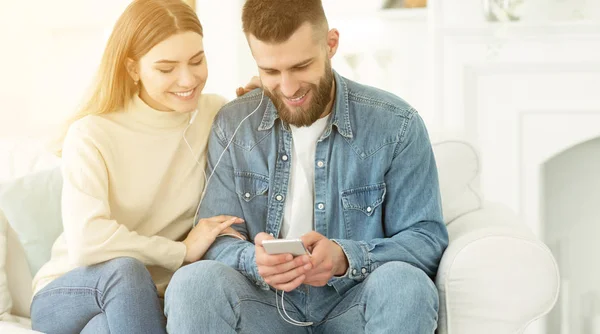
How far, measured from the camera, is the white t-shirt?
1826 millimetres

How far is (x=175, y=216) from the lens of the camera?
189 cm

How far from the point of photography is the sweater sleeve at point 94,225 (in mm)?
1728

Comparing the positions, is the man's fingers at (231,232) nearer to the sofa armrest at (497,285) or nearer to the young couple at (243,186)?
the young couple at (243,186)

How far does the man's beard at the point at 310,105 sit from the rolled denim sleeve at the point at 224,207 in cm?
16

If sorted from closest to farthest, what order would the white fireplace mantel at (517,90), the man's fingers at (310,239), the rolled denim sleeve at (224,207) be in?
the man's fingers at (310,239)
the rolled denim sleeve at (224,207)
the white fireplace mantel at (517,90)

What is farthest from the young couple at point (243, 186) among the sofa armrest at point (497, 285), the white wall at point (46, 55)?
the white wall at point (46, 55)

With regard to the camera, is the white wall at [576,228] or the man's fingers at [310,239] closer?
the man's fingers at [310,239]

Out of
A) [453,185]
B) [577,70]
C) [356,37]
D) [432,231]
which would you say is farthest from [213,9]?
[432,231]

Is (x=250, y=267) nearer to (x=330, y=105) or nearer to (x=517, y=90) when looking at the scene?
(x=330, y=105)

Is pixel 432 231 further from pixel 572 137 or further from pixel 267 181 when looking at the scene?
pixel 572 137

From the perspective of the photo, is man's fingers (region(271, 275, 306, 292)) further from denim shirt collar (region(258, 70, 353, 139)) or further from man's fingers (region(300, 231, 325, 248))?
denim shirt collar (region(258, 70, 353, 139))

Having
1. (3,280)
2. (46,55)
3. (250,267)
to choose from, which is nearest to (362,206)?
(250,267)

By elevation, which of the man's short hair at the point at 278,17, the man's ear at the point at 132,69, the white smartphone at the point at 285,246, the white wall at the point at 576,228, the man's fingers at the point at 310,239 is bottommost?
the white wall at the point at 576,228

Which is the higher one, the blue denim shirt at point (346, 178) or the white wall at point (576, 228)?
the blue denim shirt at point (346, 178)
